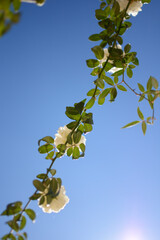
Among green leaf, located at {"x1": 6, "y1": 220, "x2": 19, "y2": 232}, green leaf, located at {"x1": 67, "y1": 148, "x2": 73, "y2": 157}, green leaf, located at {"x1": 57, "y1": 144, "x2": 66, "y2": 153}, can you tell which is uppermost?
green leaf, located at {"x1": 67, "y1": 148, "x2": 73, "y2": 157}

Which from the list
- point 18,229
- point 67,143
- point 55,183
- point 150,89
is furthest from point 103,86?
point 18,229

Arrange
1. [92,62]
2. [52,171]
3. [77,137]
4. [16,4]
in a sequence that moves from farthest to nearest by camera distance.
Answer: [92,62] → [77,137] → [52,171] → [16,4]

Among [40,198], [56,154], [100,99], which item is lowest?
[40,198]

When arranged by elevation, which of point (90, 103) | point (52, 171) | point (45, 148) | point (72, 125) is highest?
point (90, 103)

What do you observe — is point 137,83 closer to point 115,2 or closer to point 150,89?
point 150,89

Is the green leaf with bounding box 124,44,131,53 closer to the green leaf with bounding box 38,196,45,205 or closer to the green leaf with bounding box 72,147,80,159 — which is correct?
the green leaf with bounding box 72,147,80,159

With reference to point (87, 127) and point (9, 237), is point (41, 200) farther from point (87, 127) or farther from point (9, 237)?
point (87, 127)

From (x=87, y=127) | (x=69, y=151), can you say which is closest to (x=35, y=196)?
(x=69, y=151)

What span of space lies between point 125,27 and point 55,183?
77 cm

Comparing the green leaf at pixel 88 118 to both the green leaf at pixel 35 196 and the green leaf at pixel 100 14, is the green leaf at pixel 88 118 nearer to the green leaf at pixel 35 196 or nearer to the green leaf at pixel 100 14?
the green leaf at pixel 35 196

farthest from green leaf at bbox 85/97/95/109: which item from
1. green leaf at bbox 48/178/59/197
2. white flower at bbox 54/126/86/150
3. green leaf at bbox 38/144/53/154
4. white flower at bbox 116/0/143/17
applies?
white flower at bbox 116/0/143/17

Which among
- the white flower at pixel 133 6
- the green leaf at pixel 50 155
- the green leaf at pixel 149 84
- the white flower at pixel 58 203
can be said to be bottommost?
the white flower at pixel 58 203

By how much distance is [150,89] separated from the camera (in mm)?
952

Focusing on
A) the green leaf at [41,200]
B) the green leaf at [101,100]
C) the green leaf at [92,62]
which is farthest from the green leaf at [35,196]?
the green leaf at [92,62]
